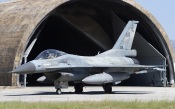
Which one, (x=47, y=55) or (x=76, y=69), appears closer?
(x=47, y=55)

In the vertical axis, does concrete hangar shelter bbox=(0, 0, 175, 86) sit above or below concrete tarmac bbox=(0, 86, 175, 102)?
above

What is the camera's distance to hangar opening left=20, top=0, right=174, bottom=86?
37.2 m

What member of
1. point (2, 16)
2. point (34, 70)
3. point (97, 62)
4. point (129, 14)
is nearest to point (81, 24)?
point (129, 14)

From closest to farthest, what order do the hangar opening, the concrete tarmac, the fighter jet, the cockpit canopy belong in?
the concrete tarmac, the fighter jet, the cockpit canopy, the hangar opening

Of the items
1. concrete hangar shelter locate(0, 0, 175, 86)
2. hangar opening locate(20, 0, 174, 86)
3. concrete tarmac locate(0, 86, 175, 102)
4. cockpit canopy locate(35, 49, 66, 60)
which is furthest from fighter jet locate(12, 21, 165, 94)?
hangar opening locate(20, 0, 174, 86)

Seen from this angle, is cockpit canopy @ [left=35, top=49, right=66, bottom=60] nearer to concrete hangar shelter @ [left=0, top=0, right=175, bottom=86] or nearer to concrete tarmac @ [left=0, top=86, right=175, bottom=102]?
concrete tarmac @ [left=0, top=86, right=175, bottom=102]

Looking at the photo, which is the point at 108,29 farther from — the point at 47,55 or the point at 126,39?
the point at 47,55

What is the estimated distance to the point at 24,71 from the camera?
20.9m

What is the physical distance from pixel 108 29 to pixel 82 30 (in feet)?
10.0

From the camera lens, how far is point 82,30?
3897cm

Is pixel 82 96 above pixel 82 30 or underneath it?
underneath

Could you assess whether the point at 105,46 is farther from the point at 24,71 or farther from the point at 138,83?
the point at 24,71

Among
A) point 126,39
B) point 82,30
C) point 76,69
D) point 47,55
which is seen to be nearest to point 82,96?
point 76,69

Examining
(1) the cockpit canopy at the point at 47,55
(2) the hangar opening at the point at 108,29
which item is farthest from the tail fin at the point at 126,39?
(1) the cockpit canopy at the point at 47,55
